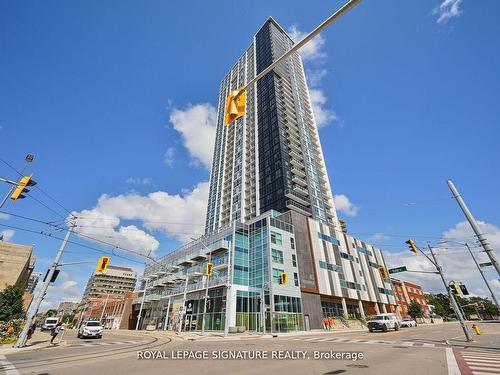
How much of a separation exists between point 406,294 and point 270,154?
2603 inches

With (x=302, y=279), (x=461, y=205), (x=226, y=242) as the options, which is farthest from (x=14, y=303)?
(x=461, y=205)

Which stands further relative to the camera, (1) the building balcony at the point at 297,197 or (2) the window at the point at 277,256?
(1) the building balcony at the point at 297,197

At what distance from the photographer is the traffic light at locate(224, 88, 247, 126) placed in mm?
5562

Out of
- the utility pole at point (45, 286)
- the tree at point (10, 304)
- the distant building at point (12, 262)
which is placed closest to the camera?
the utility pole at point (45, 286)

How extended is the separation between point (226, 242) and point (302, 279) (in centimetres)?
Answer: 1421

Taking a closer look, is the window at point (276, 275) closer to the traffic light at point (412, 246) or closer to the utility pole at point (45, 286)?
the traffic light at point (412, 246)

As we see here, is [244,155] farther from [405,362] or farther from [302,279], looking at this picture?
[405,362]

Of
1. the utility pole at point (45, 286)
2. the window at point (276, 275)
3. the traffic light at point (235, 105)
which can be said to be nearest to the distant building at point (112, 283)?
the window at point (276, 275)

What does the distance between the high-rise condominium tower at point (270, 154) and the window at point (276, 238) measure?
1284 centimetres

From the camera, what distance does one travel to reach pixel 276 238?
140 ft

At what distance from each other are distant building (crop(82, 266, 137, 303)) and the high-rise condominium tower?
94793 millimetres

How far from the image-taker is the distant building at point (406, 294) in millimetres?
75625

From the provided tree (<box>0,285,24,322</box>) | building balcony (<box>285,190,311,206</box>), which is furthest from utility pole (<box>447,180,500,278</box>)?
tree (<box>0,285,24,322</box>)

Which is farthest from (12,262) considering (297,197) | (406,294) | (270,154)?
(406,294)
